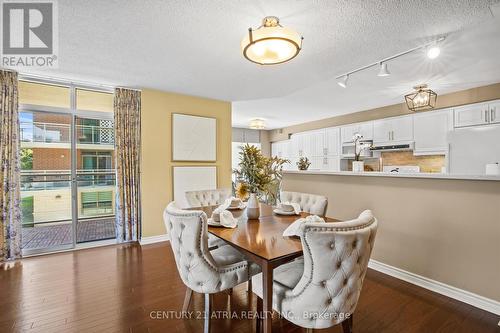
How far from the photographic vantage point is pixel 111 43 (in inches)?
96.1

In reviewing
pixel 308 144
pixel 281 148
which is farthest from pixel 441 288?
pixel 281 148

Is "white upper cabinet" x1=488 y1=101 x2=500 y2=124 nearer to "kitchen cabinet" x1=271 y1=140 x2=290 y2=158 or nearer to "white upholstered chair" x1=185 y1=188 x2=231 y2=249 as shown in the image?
"white upholstered chair" x1=185 y1=188 x2=231 y2=249

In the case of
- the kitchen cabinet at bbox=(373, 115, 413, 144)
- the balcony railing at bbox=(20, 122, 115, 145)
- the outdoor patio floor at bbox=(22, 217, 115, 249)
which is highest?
the kitchen cabinet at bbox=(373, 115, 413, 144)

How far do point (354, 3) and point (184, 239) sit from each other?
7.25 feet

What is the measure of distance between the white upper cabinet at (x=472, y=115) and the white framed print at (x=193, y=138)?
4459 mm

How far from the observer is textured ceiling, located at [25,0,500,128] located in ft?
6.26

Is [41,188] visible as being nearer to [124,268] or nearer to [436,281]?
[124,268]

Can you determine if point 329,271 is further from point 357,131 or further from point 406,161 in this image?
point 357,131

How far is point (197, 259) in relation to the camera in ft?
5.30

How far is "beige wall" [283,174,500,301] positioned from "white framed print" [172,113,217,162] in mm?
2560

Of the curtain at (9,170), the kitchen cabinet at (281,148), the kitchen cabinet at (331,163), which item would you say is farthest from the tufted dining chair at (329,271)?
the kitchen cabinet at (281,148)

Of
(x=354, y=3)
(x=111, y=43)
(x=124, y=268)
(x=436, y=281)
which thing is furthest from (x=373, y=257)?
(x=111, y=43)

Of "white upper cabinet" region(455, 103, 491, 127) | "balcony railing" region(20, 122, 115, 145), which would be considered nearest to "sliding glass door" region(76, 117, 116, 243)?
"balcony railing" region(20, 122, 115, 145)

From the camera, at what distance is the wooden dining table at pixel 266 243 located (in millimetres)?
1356
